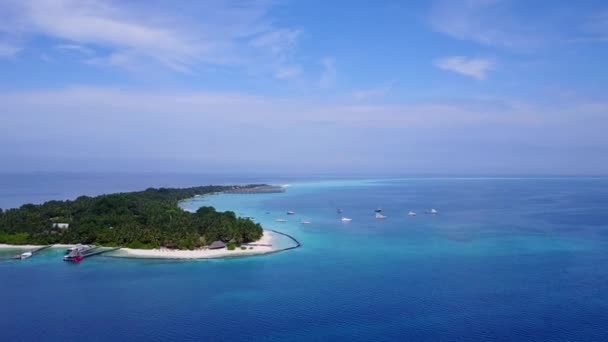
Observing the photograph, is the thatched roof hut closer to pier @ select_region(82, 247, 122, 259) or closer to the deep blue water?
the deep blue water

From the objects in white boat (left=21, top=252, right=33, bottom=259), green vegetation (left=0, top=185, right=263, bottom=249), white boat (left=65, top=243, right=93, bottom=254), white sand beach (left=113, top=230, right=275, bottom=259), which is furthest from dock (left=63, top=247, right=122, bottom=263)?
white boat (left=21, top=252, right=33, bottom=259)

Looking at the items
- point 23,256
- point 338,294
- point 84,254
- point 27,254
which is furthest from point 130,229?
point 338,294

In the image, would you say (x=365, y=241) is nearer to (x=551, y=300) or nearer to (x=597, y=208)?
(x=551, y=300)

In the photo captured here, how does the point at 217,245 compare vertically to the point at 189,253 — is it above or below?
above

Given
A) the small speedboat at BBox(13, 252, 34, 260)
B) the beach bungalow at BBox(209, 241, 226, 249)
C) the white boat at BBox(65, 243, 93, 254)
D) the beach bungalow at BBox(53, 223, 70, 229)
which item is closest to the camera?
the small speedboat at BBox(13, 252, 34, 260)

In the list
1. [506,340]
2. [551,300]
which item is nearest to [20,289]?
[506,340]

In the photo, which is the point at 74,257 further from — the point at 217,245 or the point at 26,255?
the point at 217,245

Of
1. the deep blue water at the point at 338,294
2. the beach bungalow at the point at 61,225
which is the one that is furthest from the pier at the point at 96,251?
the beach bungalow at the point at 61,225

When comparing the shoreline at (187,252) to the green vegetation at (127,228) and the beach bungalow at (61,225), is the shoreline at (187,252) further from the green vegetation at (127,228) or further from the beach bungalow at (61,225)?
the beach bungalow at (61,225)
